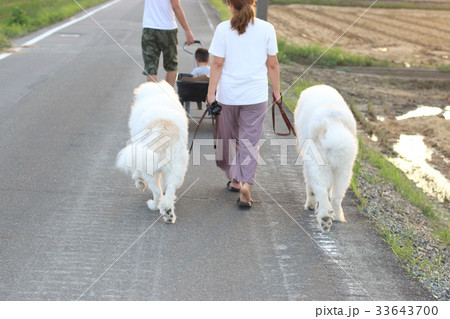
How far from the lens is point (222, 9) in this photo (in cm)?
2688

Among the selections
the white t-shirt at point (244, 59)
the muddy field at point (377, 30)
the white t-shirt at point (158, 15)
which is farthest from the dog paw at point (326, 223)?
the muddy field at point (377, 30)

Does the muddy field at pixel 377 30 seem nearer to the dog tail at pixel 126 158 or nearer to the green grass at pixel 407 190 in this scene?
the green grass at pixel 407 190

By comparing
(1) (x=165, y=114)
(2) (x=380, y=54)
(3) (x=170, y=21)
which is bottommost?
(2) (x=380, y=54)

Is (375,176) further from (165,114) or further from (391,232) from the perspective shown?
(165,114)

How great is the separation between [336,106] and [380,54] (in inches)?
591

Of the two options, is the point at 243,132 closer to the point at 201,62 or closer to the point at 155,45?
A: the point at 201,62

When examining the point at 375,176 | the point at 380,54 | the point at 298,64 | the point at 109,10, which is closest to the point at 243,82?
the point at 375,176

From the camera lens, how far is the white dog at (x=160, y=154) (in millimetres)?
5676

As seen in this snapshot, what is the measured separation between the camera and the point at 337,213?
6.01m

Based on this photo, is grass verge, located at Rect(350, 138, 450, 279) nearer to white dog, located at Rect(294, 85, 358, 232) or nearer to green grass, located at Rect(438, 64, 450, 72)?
white dog, located at Rect(294, 85, 358, 232)

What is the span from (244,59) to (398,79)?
1118 centimetres

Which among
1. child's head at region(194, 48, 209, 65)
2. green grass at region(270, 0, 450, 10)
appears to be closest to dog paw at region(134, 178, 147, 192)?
child's head at region(194, 48, 209, 65)

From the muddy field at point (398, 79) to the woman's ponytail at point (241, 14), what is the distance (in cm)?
423

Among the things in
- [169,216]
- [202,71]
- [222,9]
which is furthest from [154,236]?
[222,9]
